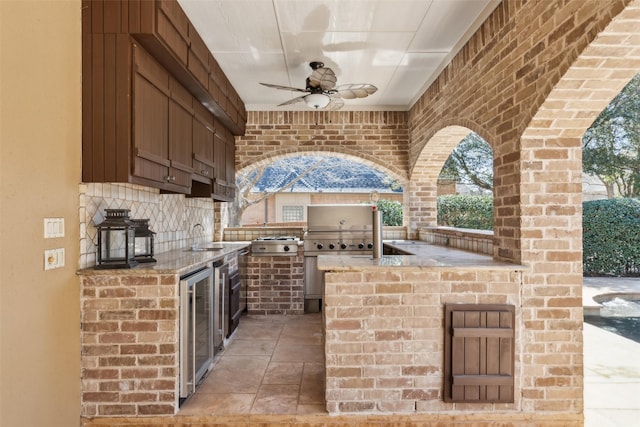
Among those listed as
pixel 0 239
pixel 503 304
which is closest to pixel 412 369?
pixel 503 304

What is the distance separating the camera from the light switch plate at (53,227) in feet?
6.81

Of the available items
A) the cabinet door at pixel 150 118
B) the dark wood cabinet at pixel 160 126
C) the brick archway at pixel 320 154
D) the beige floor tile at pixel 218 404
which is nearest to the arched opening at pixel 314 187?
the brick archway at pixel 320 154

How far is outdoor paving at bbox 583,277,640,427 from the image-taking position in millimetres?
2471

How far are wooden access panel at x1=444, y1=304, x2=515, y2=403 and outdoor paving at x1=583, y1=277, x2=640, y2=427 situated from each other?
0.65 meters

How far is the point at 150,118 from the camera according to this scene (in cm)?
260

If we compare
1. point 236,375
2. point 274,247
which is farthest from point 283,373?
point 274,247

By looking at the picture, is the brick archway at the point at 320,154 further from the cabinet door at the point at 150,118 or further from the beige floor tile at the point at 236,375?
the beige floor tile at the point at 236,375

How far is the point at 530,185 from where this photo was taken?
2488 mm

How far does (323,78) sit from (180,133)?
1379mm

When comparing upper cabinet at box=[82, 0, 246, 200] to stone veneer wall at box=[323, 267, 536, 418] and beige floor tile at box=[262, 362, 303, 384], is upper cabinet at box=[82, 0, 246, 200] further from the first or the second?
beige floor tile at box=[262, 362, 303, 384]

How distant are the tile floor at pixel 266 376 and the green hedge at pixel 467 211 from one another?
5.95 metres

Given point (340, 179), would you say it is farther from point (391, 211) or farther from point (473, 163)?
point (473, 163)

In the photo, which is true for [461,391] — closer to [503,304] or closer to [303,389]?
[503,304]

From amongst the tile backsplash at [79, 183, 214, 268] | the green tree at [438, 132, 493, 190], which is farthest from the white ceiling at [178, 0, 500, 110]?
the green tree at [438, 132, 493, 190]
